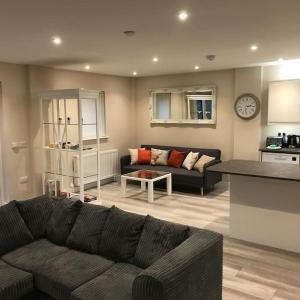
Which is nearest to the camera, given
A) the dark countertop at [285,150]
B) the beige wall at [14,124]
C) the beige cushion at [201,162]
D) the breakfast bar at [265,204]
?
the breakfast bar at [265,204]

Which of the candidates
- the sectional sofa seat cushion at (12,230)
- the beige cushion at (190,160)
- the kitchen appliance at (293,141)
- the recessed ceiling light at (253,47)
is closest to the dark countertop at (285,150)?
the kitchen appliance at (293,141)

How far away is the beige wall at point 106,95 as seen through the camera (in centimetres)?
579

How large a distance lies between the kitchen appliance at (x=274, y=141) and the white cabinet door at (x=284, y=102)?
1.30ft

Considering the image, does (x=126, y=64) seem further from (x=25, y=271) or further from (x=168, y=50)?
(x=25, y=271)

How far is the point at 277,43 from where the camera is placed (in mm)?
4086

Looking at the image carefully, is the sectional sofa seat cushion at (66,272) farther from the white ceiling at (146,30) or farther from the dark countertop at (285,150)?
the dark countertop at (285,150)

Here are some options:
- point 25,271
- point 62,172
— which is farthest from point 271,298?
point 62,172

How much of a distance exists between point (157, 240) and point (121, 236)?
35 centimetres

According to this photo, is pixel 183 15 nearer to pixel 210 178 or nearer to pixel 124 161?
pixel 210 178

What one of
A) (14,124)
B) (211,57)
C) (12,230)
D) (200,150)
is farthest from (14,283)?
(200,150)

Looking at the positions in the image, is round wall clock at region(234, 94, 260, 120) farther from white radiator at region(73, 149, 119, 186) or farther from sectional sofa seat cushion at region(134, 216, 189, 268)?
sectional sofa seat cushion at region(134, 216, 189, 268)

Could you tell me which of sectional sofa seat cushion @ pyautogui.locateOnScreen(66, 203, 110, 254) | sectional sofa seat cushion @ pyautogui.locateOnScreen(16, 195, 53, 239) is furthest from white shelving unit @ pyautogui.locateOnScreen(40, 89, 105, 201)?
sectional sofa seat cushion @ pyautogui.locateOnScreen(66, 203, 110, 254)

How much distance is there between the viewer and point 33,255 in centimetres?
282

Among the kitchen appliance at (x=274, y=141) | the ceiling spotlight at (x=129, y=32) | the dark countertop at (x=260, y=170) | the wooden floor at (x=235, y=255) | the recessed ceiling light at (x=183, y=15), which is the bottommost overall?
the wooden floor at (x=235, y=255)
